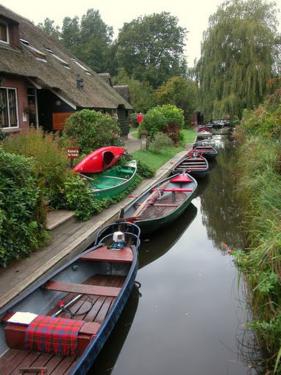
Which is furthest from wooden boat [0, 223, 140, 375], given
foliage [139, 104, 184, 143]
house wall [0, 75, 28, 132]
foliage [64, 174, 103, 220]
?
foliage [139, 104, 184, 143]

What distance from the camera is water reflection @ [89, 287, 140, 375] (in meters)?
4.94

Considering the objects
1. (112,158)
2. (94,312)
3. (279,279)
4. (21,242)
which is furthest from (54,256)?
(112,158)

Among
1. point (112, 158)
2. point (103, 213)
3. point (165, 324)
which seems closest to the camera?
point (165, 324)

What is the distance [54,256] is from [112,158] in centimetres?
669

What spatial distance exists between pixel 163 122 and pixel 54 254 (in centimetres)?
1794

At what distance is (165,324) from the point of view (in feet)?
19.0

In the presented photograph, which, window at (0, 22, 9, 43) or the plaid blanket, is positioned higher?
window at (0, 22, 9, 43)

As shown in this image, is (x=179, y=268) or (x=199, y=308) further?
(x=179, y=268)

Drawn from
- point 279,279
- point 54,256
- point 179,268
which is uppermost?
point 279,279

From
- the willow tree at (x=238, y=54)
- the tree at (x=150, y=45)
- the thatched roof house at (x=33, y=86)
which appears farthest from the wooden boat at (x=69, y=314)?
the tree at (x=150, y=45)

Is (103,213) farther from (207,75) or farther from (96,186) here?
(207,75)

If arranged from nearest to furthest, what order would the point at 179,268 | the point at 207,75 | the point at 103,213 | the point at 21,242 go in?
the point at 21,242 → the point at 179,268 → the point at 103,213 → the point at 207,75

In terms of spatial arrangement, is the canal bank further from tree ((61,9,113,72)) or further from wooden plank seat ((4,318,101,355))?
tree ((61,9,113,72))

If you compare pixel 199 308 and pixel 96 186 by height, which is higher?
pixel 96 186
